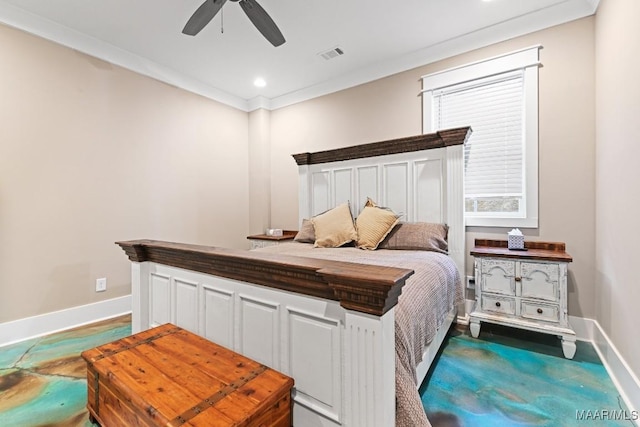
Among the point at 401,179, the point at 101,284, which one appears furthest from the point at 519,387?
the point at 101,284

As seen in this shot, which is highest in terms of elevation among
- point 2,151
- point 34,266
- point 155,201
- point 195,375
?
point 2,151

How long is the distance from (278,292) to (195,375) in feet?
1.62

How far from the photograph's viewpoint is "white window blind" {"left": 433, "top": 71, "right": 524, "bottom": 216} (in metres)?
2.82

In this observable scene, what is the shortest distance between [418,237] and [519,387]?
131cm

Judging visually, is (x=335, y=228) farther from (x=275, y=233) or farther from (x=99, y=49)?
(x=99, y=49)

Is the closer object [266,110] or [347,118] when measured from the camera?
[347,118]

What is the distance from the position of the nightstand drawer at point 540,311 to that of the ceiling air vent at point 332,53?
3.12m

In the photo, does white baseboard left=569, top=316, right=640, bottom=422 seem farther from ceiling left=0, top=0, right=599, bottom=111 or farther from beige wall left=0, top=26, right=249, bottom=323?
beige wall left=0, top=26, right=249, bottom=323

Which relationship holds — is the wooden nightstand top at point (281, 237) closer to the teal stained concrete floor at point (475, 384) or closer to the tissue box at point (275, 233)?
the tissue box at point (275, 233)

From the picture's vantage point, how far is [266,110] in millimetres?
4680

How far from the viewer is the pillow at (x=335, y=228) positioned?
3.01 meters

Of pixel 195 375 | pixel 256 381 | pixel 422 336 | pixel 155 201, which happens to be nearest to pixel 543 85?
pixel 422 336

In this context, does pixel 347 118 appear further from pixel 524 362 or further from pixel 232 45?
pixel 524 362

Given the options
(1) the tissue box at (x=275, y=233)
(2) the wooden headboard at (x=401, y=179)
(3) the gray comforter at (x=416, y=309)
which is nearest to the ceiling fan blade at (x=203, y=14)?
(2) the wooden headboard at (x=401, y=179)
